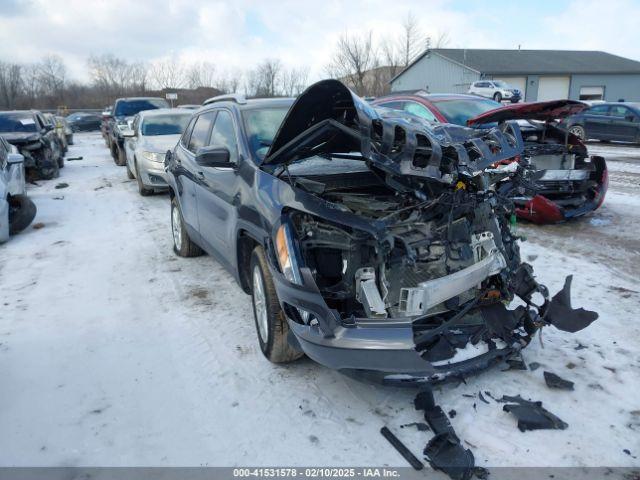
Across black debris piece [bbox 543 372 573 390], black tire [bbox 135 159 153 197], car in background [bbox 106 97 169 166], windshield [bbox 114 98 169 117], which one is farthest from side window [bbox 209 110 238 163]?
windshield [bbox 114 98 169 117]

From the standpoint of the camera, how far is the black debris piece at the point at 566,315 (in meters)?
3.44

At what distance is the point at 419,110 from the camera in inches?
338

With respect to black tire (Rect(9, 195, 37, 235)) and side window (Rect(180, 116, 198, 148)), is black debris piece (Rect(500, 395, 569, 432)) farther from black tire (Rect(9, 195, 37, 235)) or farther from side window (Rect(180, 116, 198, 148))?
black tire (Rect(9, 195, 37, 235))

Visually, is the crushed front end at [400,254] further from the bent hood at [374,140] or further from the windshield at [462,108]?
the windshield at [462,108]

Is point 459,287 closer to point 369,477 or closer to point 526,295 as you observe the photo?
point 526,295

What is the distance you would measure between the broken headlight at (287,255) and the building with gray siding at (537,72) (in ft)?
133

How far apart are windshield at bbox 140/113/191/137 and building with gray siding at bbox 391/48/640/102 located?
33.8m

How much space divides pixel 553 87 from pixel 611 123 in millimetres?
27789

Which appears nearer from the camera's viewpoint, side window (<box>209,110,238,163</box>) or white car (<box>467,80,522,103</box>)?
side window (<box>209,110,238,163</box>)

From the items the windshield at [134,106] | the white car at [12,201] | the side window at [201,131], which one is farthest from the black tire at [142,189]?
the windshield at [134,106]

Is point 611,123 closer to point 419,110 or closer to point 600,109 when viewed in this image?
point 600,109

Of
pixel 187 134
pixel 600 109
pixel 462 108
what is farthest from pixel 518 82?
pixel 187 134

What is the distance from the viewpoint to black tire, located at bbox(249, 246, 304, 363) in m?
3.42

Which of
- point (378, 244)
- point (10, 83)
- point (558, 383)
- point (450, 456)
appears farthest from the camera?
point (10, 83)
